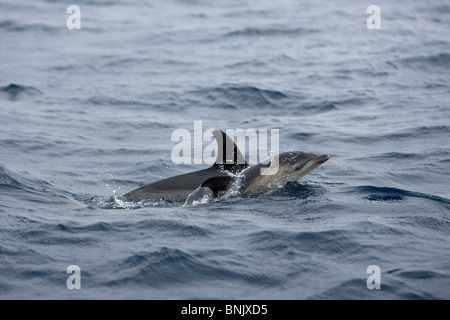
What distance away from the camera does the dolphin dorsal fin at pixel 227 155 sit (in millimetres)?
13320

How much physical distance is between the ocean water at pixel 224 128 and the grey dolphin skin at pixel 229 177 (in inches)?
10.6

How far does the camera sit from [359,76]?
24984mm

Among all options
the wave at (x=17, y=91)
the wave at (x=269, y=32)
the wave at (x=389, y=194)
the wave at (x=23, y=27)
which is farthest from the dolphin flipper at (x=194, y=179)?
the wave at (x=23, y=27)

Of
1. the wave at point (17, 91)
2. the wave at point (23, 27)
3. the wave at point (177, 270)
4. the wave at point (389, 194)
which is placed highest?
the wave at point (23, 27)

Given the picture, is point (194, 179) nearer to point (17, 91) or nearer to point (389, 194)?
point (389, 194)

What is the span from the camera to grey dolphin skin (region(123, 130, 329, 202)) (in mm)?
13320

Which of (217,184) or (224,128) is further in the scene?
(224,128)

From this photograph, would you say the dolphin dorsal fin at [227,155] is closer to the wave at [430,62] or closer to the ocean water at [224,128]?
the ocean water at [224,128]

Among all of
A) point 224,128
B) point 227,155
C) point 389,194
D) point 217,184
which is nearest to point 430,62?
point 224,128

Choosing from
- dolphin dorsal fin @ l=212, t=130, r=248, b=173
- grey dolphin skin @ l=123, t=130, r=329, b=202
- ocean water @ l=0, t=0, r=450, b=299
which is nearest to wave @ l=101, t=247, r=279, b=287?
ocean water @ l=0, t=0, r=450, b=299

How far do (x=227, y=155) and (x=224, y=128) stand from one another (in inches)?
255

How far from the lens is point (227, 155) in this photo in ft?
44.2

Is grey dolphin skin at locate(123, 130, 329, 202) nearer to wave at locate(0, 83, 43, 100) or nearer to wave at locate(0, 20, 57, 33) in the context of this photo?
wave at locate(0, 83, 43, 100)
